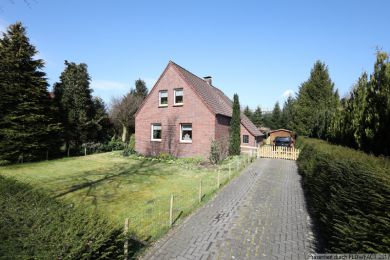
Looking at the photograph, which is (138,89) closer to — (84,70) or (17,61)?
(84,70)

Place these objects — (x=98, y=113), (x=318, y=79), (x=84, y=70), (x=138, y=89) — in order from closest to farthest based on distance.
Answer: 1. (x=84, y=70)
2. (x=98, y=113)
3. (x=318, y=79)
4. (x=138, y=89)

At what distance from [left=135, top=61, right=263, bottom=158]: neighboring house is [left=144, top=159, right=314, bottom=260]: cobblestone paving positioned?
31.8 feet

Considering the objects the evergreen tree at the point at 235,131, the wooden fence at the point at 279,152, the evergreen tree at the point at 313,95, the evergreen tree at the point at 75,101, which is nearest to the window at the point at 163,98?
the evergreen tree at the point at 235,131

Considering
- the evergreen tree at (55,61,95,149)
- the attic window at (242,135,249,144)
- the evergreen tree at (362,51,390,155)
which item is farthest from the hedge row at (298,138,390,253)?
the evergreen tree at (55,61,95,149)

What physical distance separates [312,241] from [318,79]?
41.2 metres

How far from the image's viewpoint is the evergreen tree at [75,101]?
2436cm

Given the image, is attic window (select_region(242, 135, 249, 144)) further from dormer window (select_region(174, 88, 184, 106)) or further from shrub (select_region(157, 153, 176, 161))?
shrub (select_region(157, 153, 176, 161))

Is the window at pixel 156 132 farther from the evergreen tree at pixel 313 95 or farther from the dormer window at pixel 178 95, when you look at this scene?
the evergreen tree at pixel 313 95

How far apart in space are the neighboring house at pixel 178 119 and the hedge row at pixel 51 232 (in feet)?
52.3

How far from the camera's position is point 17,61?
18.5 metres

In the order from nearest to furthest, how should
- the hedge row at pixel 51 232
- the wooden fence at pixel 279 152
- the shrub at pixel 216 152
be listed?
1. the hedge row at pixel 51 232
2. the shrub at pixel 216 152
3. the wooden fence at pixel 279 152

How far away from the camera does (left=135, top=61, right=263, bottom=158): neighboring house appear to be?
20.2 m

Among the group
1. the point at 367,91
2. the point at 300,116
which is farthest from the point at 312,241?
the point at 300,116

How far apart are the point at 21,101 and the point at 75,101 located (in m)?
6.47
